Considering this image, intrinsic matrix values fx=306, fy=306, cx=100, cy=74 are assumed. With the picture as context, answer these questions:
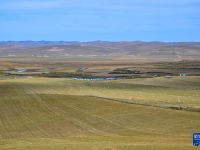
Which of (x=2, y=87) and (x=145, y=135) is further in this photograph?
(x=2, y=87)

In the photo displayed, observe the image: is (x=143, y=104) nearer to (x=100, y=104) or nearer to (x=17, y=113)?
(x=100, y=104)

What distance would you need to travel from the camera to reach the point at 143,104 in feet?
132

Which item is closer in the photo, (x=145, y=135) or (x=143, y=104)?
(x=145, y=135)

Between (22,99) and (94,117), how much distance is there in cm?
1571

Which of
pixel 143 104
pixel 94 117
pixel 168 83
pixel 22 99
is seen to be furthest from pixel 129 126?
pixel 168 83

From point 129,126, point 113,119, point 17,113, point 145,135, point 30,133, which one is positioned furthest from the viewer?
point 17,113

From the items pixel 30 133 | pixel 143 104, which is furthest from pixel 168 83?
pixel 30 133

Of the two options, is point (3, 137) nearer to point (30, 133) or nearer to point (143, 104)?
point (30, 133)

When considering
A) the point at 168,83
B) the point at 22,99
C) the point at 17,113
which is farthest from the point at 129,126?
the point at 168,83

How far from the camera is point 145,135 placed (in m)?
25.5

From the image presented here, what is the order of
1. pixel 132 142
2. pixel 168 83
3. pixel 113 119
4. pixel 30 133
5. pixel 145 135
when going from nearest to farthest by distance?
pixel 132 142 → pixel 145 135 → pixel 30 133 → pixel 113 119 → pixel 168 83

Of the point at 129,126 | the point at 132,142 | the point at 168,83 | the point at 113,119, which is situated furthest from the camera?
the point at 168,83

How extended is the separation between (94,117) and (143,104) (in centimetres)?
927

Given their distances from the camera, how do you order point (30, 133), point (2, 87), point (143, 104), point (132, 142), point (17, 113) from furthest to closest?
point (2, 87) < point (143, 104) < point (17, 113) < point (30, 133) < point (132, 142)
